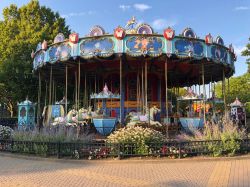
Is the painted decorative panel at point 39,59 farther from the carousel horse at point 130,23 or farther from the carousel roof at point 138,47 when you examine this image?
the carousel horse at point 130,23

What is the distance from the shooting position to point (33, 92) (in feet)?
106

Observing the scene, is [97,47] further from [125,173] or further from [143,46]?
[125,173]

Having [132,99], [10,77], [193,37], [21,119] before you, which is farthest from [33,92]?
[193,37]

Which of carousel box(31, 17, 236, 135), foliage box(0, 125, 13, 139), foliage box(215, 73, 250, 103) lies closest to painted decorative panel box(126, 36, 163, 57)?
carousel box(31, 17, 236, 135)

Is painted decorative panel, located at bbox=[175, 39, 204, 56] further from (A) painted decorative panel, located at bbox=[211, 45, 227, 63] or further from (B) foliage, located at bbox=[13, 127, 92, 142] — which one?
(B) foliage, located at bbox=[13, 127, 92, 142]

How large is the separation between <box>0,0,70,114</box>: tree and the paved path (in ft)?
68.7

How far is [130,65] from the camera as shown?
68.6 feet

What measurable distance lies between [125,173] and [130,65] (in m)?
12.4

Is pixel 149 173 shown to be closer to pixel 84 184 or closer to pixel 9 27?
pixel 84 184

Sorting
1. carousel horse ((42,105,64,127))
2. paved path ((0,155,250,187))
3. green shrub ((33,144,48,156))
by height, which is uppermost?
carousel horse ((42,105,64,127))

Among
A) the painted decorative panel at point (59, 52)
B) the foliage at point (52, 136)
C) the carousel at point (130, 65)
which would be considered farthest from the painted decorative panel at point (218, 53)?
the foliage at point (52, 136)

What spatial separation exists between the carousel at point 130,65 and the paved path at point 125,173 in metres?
6.35

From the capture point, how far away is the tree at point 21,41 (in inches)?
1235

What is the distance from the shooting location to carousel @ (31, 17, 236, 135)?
16.5m
